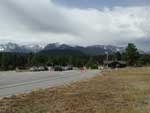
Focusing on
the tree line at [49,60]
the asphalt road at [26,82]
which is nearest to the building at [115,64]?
the tree line at [49,60]

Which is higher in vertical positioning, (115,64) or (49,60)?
(49,60)

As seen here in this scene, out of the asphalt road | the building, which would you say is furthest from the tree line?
the asphalt road

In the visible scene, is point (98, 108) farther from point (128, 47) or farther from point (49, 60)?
point (49, 60)

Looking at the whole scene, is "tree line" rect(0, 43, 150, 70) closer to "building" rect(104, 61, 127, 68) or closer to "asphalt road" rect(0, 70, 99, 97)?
"building" rect(104, 61, 127, 68)

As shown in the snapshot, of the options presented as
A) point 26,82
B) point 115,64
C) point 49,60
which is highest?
point 49,60

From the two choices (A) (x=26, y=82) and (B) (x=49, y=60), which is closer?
(A) (x=26, y=82)

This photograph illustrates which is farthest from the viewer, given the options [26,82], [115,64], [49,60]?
[49,60]

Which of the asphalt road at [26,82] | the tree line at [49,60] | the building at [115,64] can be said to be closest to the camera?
the asphalt road at [26,82]

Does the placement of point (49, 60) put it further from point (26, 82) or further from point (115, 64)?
point (26, 82)

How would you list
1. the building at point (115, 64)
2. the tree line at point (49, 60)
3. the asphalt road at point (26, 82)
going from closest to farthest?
the asphalt road at point (26, 82), the tree line at point (49, 60), the building at point (115, 64)

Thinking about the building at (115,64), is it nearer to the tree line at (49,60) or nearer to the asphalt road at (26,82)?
the tree line at (49,60)

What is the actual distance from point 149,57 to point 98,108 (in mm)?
175204

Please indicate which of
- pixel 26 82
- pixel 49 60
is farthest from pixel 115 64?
pixel 26 82

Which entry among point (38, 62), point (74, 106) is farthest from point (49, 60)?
point (74, 106)
